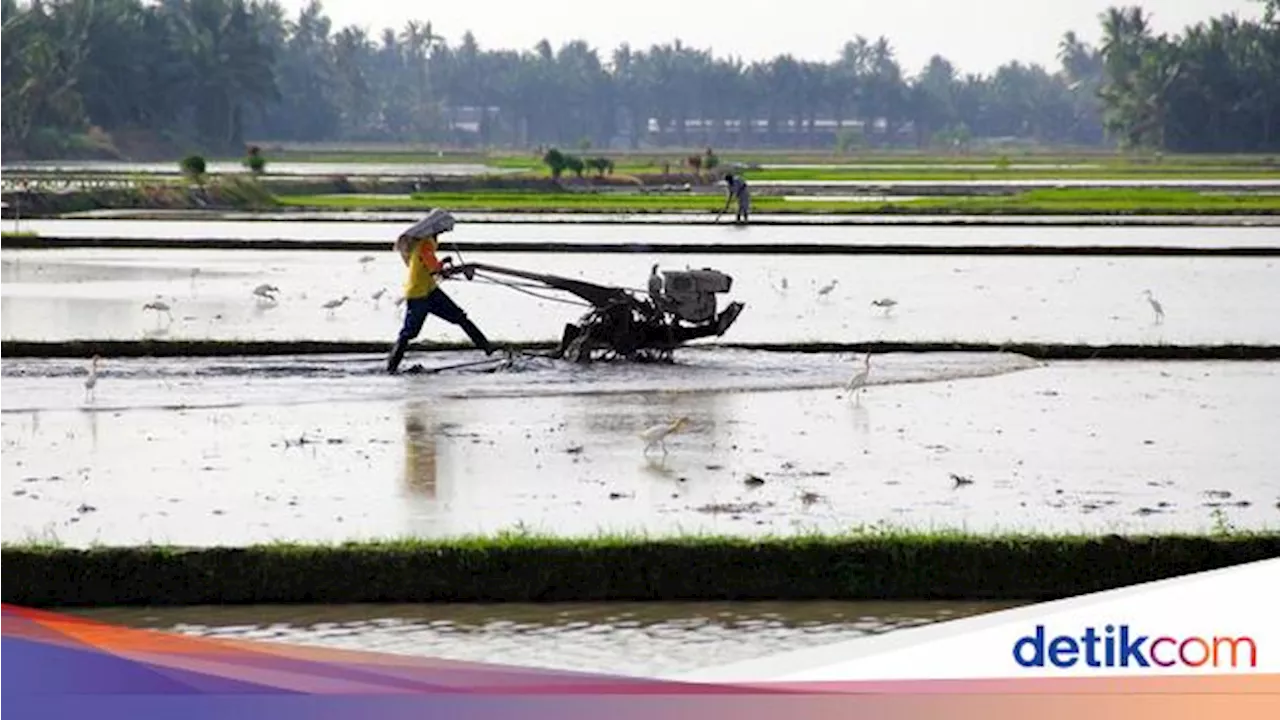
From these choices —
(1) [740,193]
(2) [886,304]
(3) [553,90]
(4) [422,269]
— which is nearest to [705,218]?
(1) [740,193]

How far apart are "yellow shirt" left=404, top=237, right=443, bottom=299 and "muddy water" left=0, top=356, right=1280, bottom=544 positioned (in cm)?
65

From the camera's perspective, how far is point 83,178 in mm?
50281

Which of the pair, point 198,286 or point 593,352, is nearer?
point 593,352

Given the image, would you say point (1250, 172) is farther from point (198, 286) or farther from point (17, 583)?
point (17, 583)

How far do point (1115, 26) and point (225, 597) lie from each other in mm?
110345

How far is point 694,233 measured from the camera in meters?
35.8

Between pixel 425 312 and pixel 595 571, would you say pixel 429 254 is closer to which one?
pixel 425 312

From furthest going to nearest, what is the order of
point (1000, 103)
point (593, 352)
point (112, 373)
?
1. point (1000, 103)
2. point (593, 352)
3. point (112, 373)

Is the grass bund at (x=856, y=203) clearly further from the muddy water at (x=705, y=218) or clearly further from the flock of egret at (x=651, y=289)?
the flock of egret at (x=651, y=289)

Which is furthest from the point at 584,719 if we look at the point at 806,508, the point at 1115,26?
the point at 1115,26

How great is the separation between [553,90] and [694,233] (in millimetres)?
116825

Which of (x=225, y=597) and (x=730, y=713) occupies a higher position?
(x=730, y=713)

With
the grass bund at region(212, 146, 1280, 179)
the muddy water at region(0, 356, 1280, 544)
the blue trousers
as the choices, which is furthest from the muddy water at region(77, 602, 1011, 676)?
the grass bund at region(212, 146, 1280, 179)

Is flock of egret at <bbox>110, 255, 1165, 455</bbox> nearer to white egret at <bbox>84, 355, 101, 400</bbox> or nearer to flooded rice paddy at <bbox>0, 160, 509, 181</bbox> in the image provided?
white egret at <bbox>84, 355, 101, 400</bbox>
